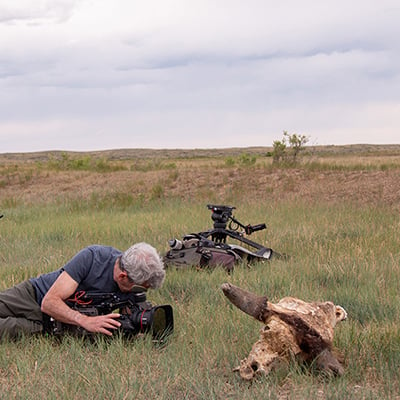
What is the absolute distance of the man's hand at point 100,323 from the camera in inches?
201

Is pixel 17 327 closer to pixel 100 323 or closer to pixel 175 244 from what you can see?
pixel 100 323

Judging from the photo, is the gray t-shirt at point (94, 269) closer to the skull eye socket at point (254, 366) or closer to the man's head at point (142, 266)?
the man's head at point (142, 266)

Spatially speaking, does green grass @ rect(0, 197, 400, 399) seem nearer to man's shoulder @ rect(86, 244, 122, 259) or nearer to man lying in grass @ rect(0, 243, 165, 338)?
man lying in grass @ rect(0, 243, 165, 338)

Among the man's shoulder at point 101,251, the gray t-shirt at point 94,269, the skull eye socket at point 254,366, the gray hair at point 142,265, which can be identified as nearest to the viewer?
the skull eye socket at point 254,366

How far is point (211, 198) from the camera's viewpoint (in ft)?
59.8

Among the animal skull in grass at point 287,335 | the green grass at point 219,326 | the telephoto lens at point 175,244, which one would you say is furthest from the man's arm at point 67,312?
the telephoto lens at point 175,244

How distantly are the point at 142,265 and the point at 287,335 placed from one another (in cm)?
131

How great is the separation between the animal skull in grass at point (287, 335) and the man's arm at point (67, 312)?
117cm

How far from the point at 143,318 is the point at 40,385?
44.7 inches

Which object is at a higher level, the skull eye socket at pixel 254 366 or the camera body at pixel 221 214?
the camera body at pixel 221 214

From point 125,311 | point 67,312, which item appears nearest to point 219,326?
point 125,311

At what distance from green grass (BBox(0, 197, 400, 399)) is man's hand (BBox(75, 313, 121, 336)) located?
0.33 ft

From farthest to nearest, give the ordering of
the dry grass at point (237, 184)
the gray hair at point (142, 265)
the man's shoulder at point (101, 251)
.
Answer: the dry grass at point (237, 184), the man's shoulder at point (101, 251), the gray hair at point (142, 265)

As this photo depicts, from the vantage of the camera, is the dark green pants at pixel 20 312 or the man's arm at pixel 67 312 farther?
the dark green pants at pixel 20 312
